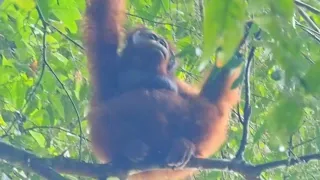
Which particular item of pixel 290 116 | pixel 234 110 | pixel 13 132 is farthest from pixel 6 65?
pixel 290 116

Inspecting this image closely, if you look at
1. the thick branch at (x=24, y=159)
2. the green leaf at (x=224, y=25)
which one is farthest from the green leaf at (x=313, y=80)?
the thick branch at (x=24, y=159)

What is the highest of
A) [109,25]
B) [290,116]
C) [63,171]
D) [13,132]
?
[109,25]

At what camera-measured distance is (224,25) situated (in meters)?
0.82

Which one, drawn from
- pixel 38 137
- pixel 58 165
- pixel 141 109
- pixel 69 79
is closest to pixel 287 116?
pixel 58 165

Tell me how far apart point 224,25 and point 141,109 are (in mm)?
1857

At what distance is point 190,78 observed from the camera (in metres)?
3.24

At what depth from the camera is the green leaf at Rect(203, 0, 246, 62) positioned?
2.65ft

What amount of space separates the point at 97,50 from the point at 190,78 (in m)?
0.59

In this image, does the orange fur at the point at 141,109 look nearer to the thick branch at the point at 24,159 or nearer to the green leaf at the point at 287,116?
the thick branch at the point at 24,159

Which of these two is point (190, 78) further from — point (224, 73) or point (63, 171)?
point (63, 171)

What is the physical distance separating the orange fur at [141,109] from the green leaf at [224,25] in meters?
1.80

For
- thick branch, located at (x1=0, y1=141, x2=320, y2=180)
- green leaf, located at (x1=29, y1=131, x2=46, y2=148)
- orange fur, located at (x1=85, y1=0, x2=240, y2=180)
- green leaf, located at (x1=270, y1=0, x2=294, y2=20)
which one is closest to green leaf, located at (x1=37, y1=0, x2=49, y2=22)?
orange fur, located at (x1=85, y1=0, x2=240, y2=180)

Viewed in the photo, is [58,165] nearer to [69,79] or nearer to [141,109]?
[141,109]

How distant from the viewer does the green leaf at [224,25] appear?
0.81m
